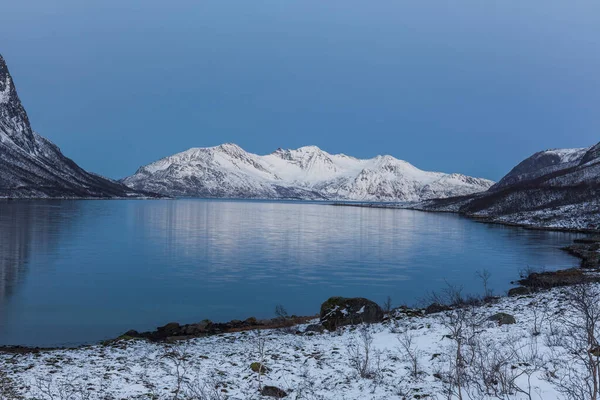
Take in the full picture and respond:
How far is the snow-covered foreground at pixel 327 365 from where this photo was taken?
1187 centimetres

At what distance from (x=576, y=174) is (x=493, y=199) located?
30209mm

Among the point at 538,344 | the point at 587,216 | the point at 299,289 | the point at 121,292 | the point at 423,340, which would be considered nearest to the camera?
the point at 538,344

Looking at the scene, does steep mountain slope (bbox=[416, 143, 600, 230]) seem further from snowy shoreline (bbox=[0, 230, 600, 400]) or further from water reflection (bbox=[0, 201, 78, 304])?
water reflection (bbox=[0, 201, 78, 304])

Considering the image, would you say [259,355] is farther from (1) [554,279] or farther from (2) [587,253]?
(2) [587,253]

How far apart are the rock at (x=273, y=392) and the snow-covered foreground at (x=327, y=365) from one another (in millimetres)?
221

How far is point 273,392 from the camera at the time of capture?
484 inches

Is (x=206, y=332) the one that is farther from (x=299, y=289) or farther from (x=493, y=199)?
(x=493, y=199)

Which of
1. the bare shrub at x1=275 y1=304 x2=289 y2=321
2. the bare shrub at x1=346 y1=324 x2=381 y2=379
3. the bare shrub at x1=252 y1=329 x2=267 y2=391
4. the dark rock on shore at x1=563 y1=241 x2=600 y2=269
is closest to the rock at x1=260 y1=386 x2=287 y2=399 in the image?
the bare shrub at x1=252 y1=329 x2=267 y2=391

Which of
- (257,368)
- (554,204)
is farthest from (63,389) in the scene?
(554,204)

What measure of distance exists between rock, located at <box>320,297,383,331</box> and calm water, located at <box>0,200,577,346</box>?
23.4 ft

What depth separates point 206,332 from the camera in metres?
22.9

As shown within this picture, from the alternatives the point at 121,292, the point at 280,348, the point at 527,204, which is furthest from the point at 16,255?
the point at 527,204

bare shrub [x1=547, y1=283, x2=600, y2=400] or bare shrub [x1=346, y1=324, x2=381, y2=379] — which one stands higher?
bare shrub [x1=547, y1=283, x2=600, y2=400]

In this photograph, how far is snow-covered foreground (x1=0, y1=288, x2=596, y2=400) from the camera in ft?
38.9
